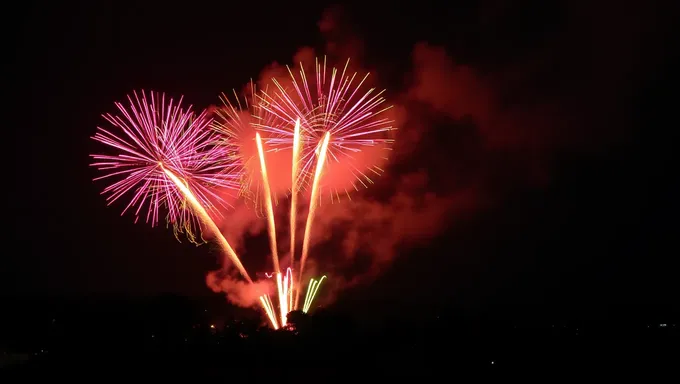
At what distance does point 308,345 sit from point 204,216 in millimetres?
3524

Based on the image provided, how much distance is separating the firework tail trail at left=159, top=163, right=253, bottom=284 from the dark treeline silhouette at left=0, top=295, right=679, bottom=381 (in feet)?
6.08

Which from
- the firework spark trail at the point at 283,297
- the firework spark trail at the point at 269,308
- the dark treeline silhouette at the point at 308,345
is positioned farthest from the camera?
the firework spark trail at the point at 269,308

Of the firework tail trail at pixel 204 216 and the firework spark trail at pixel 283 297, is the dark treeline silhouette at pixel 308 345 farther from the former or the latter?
the firework tail trail at pixel 204 216

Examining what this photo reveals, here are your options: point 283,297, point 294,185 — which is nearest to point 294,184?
point 294,185

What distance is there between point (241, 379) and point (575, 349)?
24.7ft

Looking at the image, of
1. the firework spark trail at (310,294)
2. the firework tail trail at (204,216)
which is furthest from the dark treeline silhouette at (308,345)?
the firework tail trail at (204,216)

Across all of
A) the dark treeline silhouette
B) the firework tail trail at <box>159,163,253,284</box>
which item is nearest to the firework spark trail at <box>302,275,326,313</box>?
the dark treeline silhouette

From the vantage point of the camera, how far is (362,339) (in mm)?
14641

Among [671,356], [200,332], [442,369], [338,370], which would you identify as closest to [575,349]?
[671,356]

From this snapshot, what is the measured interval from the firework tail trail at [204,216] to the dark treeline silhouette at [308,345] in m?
1.85

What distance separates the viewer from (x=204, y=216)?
13.9 metres

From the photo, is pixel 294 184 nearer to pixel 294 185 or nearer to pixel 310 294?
pixel 294 185

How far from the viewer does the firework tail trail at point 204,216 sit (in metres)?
13.1

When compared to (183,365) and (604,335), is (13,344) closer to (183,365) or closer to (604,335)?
(183,365)
